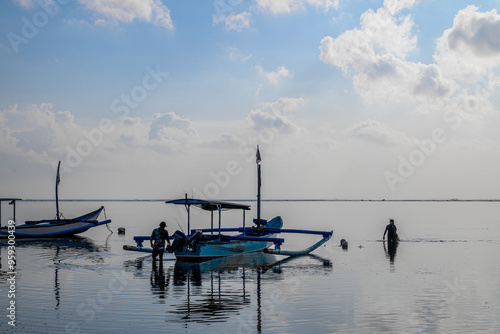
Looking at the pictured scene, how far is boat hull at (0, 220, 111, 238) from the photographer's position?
133ft

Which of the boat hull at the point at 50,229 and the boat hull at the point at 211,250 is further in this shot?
the boat hull at the point at 50,229

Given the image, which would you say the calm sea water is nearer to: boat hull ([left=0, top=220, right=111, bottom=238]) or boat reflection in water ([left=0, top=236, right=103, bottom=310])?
boat reflection in water ([left=0, top=236, right=103, bottom=310])

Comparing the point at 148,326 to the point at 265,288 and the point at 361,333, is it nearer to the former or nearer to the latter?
the point at 361,333

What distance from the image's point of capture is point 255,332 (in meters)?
12.7

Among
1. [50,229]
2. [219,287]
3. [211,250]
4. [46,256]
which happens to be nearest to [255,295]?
[219,287]

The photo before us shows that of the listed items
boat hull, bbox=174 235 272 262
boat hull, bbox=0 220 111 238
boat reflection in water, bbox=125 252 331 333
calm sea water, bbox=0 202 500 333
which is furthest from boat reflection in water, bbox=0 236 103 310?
boat hull, bbox=174 235 272 262

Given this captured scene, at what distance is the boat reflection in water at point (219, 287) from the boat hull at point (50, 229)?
1723cm

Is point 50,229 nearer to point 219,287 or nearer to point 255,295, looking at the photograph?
point 219,287

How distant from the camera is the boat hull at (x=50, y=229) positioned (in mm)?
40416

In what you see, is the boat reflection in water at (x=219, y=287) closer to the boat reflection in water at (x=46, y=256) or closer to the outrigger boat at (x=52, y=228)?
the boat reflection in water at (x=46, y=256)

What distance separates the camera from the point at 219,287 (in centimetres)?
1919

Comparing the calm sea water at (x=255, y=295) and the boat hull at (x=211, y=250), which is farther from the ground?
the boat hull at (x=211, y=250)

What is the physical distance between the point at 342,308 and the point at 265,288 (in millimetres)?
4150

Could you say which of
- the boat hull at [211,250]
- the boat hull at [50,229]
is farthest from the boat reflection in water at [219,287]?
the boat hull at [50,229]
